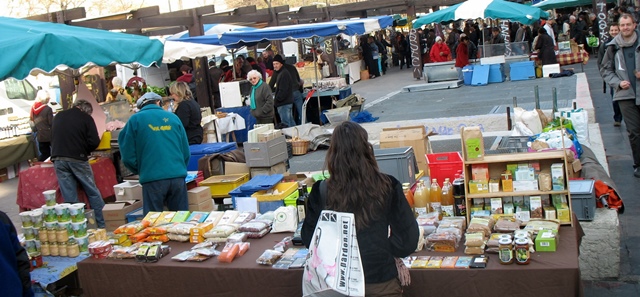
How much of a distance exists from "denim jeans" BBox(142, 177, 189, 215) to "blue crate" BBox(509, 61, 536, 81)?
46.3ft

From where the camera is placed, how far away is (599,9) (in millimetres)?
20594

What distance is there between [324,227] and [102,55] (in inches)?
155

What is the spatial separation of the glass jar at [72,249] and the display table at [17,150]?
900cm

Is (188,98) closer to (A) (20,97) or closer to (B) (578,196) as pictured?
(B) (578,196)

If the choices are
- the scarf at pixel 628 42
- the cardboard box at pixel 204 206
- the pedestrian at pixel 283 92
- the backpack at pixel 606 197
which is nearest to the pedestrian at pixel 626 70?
the scarf at pixel 628 42

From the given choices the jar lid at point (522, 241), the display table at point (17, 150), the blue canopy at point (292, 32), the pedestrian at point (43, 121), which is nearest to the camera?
the jar lid at point (522, 241)

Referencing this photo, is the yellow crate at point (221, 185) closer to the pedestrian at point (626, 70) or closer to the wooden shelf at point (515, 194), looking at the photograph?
the wooden shelf at point (515, 194)

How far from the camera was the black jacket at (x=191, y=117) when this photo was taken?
9117 mm

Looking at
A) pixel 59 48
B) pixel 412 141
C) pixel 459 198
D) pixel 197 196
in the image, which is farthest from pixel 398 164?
pixel 59 48

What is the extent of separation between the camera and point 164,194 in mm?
6523

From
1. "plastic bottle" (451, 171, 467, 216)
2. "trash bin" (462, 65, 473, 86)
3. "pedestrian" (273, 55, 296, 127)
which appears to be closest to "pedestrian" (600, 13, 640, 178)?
"plastic bottle" (451, 171, 467, 216)

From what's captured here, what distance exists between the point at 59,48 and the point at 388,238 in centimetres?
385

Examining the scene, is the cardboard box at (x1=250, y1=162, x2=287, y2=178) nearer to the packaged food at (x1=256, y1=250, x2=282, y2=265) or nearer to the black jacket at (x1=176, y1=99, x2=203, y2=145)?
the black jacket at (x1=176, y1=99, x2=203, y2=145)

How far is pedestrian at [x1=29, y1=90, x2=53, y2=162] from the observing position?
11320 mm
